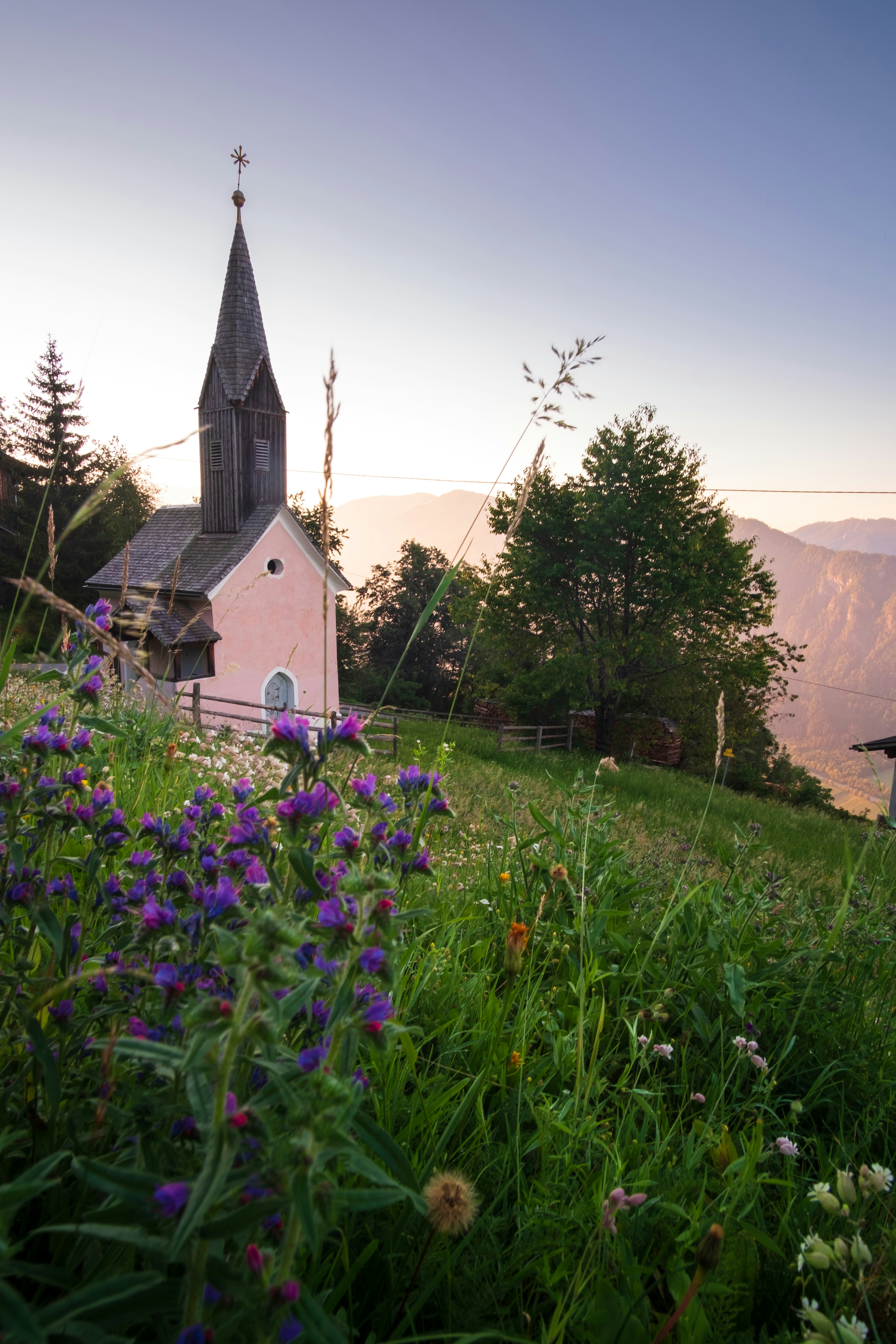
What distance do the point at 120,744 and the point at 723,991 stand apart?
11.6 ft

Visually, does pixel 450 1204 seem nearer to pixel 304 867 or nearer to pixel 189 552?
pixel 304 867

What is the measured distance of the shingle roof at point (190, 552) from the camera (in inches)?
728

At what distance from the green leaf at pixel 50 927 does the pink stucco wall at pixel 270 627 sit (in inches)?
648

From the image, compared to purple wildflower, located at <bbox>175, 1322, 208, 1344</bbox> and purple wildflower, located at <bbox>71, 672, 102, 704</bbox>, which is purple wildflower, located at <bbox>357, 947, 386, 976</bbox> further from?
purple wildflower, located at <bbox>71, 672, 102, 704</bbox>

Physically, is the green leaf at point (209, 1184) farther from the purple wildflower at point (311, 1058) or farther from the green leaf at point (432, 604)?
the green leaf at point (432, 604)

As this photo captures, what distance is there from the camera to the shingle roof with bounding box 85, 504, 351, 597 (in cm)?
1848

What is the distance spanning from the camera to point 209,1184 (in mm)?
605

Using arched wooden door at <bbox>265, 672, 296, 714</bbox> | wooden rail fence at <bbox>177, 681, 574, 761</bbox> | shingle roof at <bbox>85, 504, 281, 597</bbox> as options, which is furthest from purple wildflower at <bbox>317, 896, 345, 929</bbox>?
arched wooden door at <bbox>265, 672, 296, 714</bbox>

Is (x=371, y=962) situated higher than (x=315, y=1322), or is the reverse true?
(x=371, y=962)

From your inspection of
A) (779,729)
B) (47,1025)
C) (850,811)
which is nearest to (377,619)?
(850,811)

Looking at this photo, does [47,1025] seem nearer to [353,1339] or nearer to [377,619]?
[353,1339]

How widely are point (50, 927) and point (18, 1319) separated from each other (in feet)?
2.19

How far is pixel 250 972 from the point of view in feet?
2.06

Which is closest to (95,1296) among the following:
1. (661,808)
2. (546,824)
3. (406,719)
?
(546,824)
